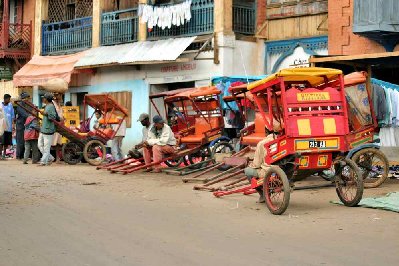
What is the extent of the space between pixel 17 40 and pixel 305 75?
22810mm

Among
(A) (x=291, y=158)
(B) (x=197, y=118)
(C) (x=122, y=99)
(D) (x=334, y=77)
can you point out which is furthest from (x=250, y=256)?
(C) (x=122, y=99)

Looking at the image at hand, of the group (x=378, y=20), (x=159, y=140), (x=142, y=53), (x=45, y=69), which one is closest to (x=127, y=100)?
(x=142, y=53)

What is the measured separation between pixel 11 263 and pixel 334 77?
6073mm

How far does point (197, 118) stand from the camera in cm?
1606

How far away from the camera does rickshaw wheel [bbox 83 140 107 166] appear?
1791 centimetres

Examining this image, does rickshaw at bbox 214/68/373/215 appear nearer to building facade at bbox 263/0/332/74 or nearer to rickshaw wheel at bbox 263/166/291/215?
rickshaw wheel at bbox 263/166/291/215

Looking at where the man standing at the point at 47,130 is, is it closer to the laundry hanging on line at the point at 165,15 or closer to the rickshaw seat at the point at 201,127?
the rickshaw seat at the point at 201,127

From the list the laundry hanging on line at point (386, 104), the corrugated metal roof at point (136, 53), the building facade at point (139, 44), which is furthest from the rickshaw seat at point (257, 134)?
the corrugated metal roof at point (136, 53)

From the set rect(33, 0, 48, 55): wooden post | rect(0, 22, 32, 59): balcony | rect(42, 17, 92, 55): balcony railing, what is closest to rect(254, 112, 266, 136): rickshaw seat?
rect(42, 17, 92, 55): balcony railing

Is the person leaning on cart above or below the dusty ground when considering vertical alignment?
above

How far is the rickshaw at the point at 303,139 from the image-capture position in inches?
368

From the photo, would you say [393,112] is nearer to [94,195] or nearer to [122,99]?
[94,195]

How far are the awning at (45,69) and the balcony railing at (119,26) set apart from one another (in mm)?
1390

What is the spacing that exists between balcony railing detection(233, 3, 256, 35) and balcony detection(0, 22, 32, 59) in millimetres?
12069
